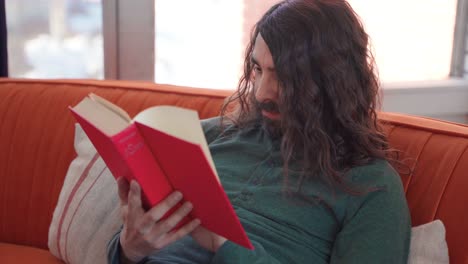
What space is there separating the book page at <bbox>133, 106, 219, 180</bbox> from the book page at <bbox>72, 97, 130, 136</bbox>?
3cm

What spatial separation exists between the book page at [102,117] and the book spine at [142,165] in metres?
0.02

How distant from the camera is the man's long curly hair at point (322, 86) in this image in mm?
1183

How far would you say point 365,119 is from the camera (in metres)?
1.26

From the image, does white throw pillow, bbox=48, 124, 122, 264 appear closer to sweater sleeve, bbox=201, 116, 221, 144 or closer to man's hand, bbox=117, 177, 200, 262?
sweater sleeve, bbox=201, 116, 221, 144

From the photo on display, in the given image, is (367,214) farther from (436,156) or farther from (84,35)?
(84,35)

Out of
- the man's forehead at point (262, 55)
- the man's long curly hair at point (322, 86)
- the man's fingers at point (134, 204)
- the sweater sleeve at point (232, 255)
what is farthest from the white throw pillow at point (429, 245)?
the man's fingers at point (134, 204)

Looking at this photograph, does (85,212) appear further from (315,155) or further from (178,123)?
(178,123)

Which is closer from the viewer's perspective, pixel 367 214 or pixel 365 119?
pixel 367 214

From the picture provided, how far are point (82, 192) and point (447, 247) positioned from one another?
871mm

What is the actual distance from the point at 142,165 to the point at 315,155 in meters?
0.42

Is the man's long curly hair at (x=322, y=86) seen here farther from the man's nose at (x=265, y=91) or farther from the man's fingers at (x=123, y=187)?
the man's fingers at (x=123, y=187)

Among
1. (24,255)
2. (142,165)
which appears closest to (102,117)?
(142,165)

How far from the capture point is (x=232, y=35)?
7.82 ft

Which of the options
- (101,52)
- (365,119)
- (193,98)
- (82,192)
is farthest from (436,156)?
(101,52)
